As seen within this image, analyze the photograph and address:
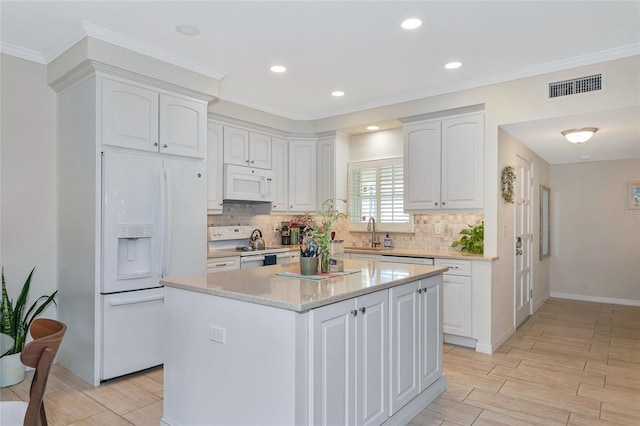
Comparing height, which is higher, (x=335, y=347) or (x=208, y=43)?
(x=208, y=43)

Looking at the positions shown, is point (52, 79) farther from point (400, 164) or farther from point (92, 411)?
point (400, 164)

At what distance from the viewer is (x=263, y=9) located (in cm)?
280

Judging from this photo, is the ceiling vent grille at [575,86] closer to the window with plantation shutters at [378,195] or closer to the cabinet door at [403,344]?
the window with plantation shutters at [378,195]

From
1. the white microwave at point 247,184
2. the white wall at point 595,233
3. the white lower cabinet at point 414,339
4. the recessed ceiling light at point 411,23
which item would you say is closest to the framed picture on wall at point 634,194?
the white wall at point 595,233

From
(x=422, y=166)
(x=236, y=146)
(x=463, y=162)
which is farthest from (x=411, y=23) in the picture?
(x=236, y=146)

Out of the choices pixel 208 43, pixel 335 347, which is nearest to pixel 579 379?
pixel 335 347

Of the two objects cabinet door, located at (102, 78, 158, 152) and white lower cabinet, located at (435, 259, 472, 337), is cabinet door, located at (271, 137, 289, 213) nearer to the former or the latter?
cabinet door, located at (102, 78, 158, 152)

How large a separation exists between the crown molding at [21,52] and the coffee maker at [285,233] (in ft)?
11.0

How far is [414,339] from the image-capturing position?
278cm

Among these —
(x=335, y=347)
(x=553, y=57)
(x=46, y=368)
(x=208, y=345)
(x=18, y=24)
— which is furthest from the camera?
(x=553, y=57)

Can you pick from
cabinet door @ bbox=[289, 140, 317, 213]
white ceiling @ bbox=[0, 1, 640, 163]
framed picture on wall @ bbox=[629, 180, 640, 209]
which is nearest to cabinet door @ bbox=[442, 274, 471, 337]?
white ceiling @ bbox=[0, 1, 640, 163]

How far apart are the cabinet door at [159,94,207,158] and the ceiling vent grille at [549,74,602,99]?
3301 millimetres

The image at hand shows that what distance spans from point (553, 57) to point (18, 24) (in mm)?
4342

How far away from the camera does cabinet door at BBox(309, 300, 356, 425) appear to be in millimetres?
1951
